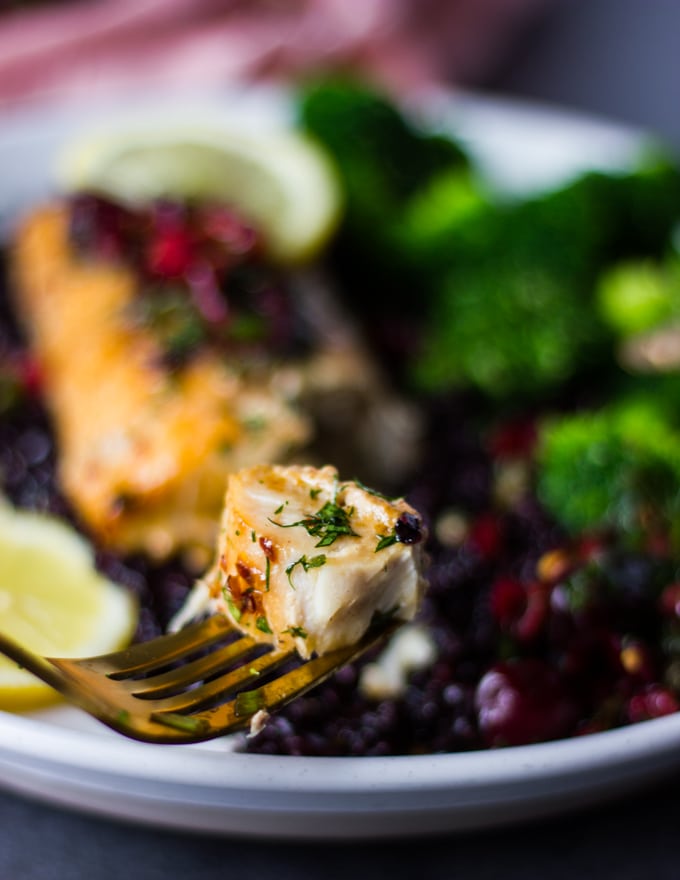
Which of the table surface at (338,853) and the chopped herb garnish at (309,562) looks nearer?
the chopped herb garnish at (309,562)

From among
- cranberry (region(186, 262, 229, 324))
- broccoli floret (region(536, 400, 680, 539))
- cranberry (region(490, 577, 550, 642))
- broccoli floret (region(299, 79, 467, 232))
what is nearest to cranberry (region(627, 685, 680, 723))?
cranberry (region(490, 577, 550, 642))

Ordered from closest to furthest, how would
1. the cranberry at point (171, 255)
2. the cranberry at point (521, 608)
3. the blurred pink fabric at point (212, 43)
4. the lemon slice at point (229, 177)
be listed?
the cranberry at point (521, 608)
the cranberry at point (171, 255)
the lemon slice at point (229, 177)
the blurred pink fabric at point (212, 43)

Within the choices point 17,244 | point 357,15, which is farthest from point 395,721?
point 357,15

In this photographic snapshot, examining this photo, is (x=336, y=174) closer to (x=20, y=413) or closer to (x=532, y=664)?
(x=20, y=413)

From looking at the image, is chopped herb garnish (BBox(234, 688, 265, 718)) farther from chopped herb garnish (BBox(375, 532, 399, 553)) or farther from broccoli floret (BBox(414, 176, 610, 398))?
broccoli floret (BBox(414, 176, 610, 398))

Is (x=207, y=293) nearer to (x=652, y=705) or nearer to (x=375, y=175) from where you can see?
(x=375, y=175)

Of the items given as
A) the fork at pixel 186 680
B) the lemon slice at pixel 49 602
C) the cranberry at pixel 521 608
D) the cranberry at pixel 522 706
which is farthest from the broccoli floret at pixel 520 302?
the fork at pixel 186 680

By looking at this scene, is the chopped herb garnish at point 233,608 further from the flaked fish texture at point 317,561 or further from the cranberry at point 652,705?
the cranberry at point 652,705
